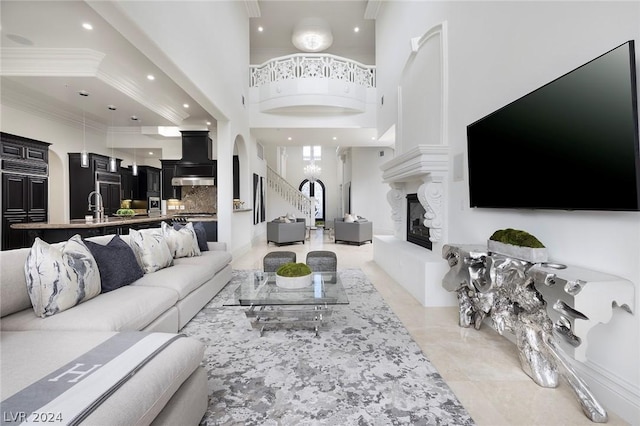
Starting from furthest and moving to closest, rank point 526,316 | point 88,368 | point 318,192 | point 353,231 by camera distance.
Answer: point 318,192 < point 353,231 < point 526,316 < point 88,368

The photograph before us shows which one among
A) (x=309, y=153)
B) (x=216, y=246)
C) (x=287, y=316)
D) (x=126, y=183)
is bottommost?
(x=287, y=316)

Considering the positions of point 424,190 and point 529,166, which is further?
point 424,190

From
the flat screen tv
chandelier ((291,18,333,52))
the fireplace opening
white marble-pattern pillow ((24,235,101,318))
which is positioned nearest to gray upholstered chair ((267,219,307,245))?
the fireplace opening

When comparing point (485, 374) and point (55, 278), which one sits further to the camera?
point (485, 374)

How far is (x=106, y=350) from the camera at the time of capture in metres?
1.36

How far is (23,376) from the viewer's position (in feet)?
3.81

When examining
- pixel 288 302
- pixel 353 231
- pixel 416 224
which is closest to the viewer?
pixel 288 302

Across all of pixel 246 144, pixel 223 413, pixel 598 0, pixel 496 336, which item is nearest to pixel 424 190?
pixel 496 336

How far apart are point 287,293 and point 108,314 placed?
134 centimetres

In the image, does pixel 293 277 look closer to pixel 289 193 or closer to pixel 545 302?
pixel 545 302

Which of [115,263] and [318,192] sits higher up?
[318,192]

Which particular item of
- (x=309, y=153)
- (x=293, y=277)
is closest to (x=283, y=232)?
(x=293, y=277)

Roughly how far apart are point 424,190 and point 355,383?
2.54 metres

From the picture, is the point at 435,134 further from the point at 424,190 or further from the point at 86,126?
the point at 86,126
